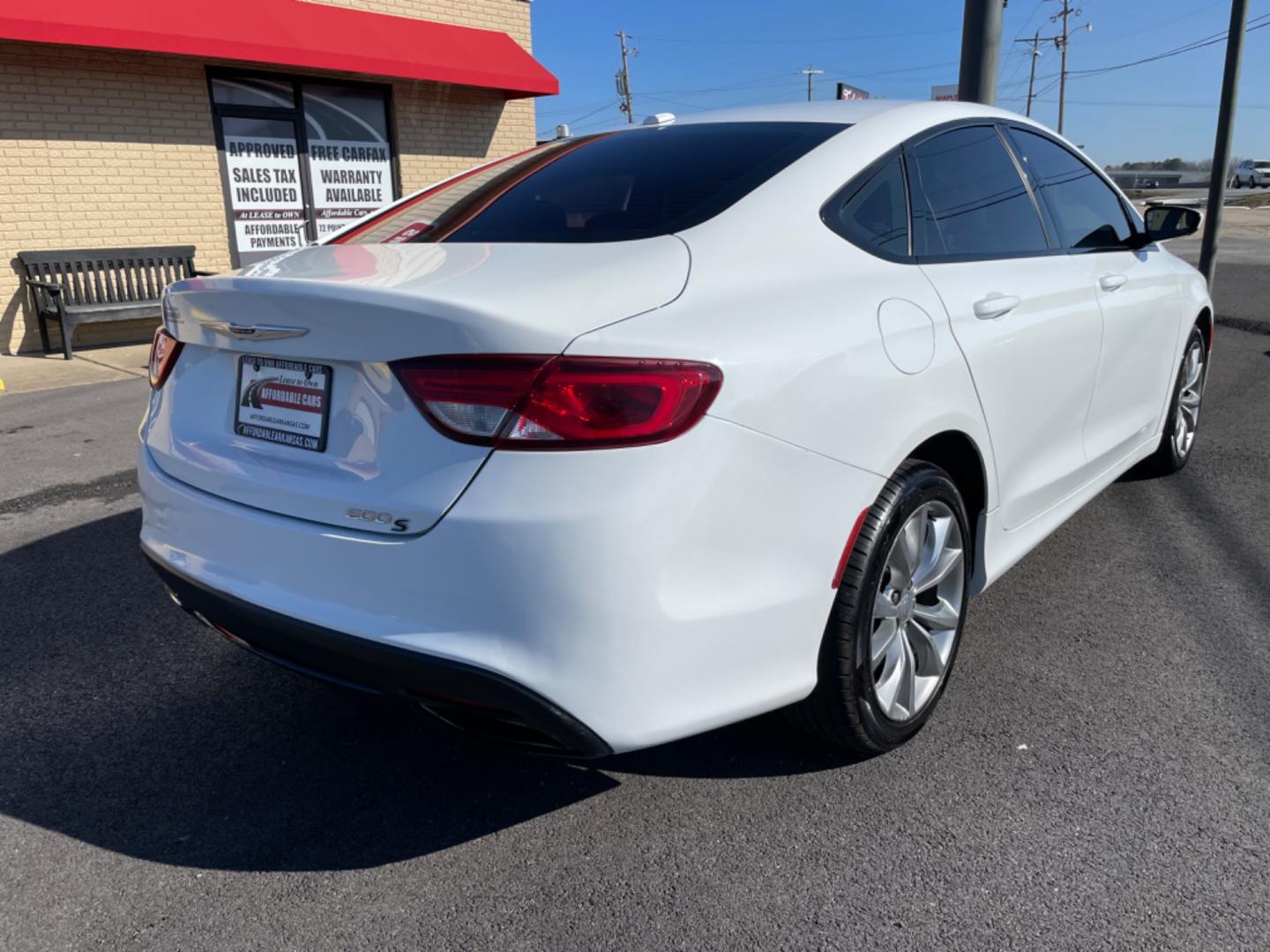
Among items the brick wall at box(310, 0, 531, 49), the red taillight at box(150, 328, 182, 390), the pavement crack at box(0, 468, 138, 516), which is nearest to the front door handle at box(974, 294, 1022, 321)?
the red taillight at box(150, 328, 182, 390)

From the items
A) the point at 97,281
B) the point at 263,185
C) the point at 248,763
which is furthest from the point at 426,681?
the point at 263,185

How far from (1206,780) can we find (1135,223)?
262 cm

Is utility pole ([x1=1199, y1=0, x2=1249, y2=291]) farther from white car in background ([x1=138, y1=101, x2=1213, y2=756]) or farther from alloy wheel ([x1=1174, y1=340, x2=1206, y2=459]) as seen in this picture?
white car in background ([x1=138, y1=101, x2=1213, y2=756])

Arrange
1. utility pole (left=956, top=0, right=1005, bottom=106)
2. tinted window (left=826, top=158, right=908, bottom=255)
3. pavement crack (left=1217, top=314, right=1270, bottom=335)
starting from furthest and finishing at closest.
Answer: pavement crack (left=1217, top=314, right=1270, bottom=335)
utility pole (left=956, top=0, right=1005, bottom=106)
tinted window (left=826, top=158, right=908, bottom=255)

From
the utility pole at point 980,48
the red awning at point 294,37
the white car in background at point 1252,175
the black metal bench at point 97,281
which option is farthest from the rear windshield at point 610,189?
the white car in background at point 1252,175

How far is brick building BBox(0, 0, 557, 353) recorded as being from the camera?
10.1 m

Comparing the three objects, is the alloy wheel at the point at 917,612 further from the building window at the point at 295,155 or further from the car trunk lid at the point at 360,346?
the building window at the point at 295,155

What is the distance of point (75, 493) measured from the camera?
530 centimetres

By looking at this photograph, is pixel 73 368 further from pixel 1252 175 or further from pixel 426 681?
pixel 1252 175

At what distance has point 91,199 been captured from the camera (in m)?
10.7

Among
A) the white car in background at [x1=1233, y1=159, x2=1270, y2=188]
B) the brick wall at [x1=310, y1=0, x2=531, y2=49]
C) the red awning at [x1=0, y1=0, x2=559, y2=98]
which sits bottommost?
the white car in background at [x1=1233, y1=159, x2=1270, y2=188]

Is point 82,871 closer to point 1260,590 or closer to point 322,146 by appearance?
point 1260,590

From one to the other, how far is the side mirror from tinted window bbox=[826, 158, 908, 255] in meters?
1.84

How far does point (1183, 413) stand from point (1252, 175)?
77410 mm
